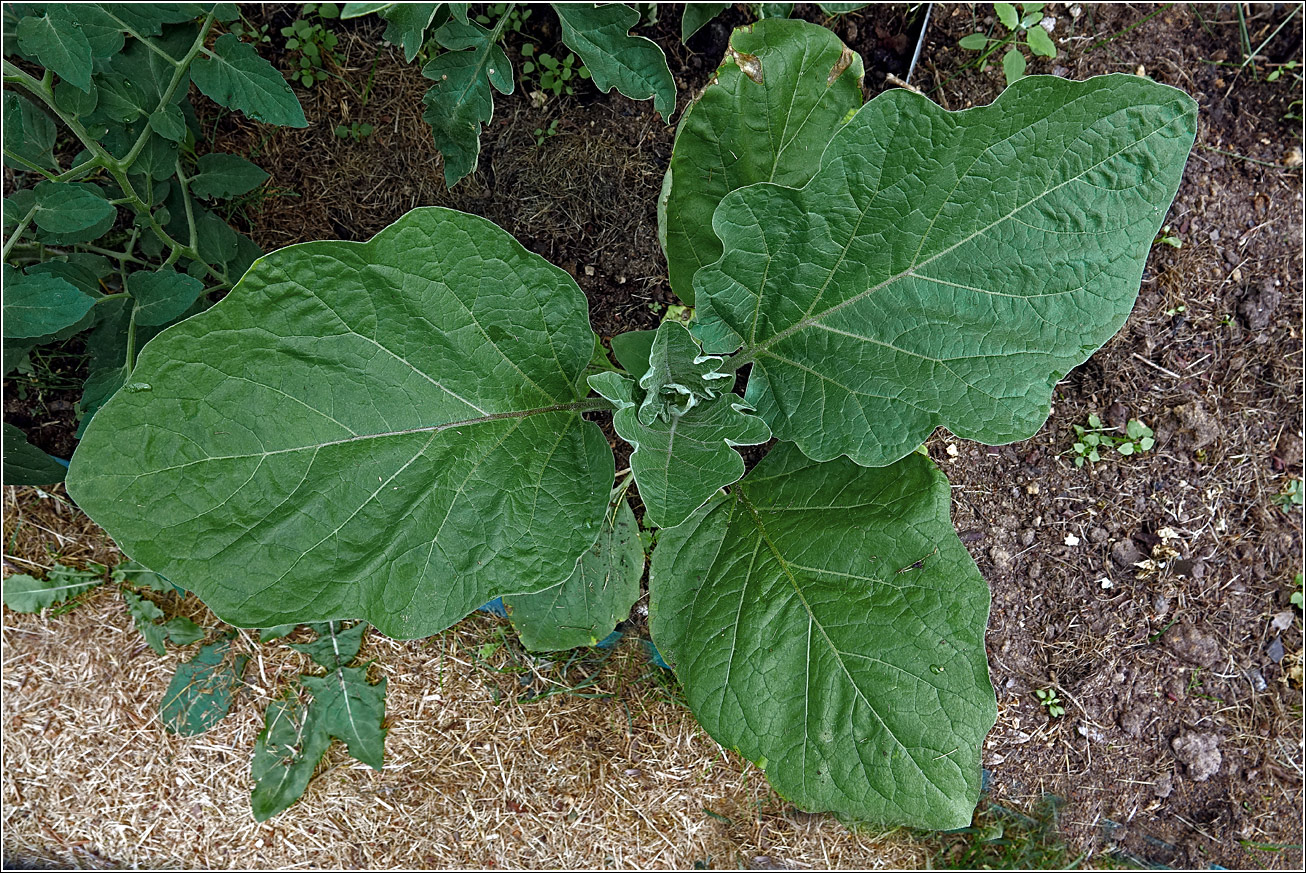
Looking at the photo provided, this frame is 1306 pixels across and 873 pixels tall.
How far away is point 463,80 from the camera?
1668mm

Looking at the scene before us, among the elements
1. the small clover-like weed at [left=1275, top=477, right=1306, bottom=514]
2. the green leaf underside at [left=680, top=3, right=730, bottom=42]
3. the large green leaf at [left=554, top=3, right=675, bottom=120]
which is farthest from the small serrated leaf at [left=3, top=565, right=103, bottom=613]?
the small clover-like weed at [left=1275, top=477, right=1306, bottom=514]

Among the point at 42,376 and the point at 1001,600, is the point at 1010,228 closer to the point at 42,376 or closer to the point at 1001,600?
the point at 1001,600

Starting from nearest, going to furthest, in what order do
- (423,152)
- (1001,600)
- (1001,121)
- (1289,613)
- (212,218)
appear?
(1001,121) → (212,218) → (423,152) → (1001,600) → (1289,613)

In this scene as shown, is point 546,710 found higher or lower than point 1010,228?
lower

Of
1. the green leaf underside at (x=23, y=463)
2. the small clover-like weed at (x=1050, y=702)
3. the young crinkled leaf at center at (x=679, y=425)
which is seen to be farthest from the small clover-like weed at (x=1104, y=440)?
the green leaf underside at (x=23, y=463)

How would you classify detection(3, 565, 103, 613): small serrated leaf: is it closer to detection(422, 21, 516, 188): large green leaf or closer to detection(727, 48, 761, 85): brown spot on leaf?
detection(422, 21, 516, 188): large green leaf

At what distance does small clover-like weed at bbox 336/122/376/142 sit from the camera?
2.09m

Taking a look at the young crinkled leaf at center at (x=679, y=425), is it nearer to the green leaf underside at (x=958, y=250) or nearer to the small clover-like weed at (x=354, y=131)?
the green leaf underside at (x=958, y=250)

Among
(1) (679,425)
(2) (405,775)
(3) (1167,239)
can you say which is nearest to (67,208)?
(1) (679,425)

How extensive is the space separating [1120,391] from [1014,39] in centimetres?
102

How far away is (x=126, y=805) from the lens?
246 cm

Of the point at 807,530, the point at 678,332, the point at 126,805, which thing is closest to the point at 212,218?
the point at 678,332

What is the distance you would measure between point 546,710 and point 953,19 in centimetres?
229

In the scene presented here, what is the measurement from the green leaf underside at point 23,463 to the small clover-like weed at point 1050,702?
8.30 ft
